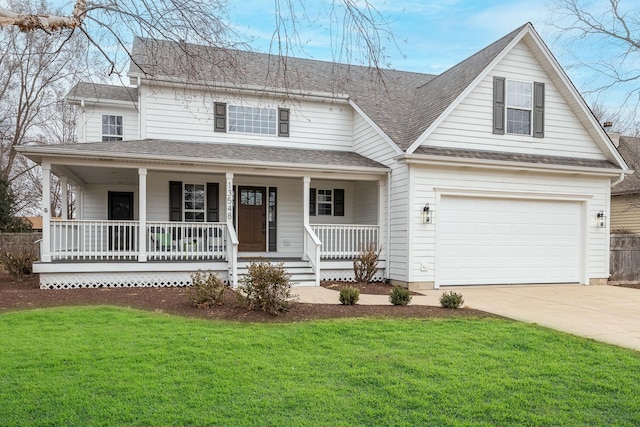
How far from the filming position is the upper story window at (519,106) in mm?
13320

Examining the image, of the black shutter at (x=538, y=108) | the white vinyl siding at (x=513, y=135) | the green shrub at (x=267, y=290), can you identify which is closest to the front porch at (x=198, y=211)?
the white vinyl siding at (x=513, y=135)

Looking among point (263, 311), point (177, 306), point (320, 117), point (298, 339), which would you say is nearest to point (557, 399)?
point (298, 339)

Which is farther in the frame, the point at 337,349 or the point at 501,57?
the point at 501,57

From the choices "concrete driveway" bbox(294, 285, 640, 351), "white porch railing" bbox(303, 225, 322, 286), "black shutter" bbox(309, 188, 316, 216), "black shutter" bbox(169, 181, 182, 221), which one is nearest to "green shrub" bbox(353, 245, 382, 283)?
"white porch railing" bbox(303, 225, 322, 286)

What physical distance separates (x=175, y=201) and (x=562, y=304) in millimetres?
10641

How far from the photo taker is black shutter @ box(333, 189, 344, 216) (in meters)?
15.9

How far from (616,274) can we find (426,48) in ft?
42.3

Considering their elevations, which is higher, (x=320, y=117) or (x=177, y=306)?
(x=320, y=117)

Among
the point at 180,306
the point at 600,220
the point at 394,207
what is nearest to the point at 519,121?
the point at 600,220

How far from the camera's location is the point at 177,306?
872 centimetres

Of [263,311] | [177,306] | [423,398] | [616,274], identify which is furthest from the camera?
[616,274]

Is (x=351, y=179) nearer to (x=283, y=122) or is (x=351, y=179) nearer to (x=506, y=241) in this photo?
(x=283, y=122)

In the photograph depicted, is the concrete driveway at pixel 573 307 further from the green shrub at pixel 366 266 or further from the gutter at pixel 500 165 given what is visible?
the gutter at pixel 500 165

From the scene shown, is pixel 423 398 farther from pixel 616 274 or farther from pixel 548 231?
pixel 616 274
